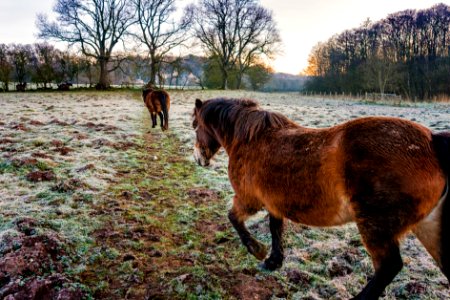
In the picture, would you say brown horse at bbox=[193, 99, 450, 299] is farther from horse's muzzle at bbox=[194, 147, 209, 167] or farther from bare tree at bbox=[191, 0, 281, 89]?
bare tree at bbox=[191, 0, 281, 89]

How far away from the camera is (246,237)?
3.19 meters

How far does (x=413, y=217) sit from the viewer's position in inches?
80.0

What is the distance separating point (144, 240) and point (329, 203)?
2.37 metres

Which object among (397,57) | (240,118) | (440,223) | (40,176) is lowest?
(40,176)

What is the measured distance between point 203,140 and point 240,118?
0.93m

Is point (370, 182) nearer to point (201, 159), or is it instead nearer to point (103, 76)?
point (201, 159)

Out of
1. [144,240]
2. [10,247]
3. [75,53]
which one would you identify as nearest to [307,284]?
[144,240]

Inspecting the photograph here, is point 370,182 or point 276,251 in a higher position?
point 370,182

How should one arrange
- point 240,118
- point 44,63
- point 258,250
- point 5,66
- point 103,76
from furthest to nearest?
1. point 44,63
2. point 103,76
3. point 5,66
4. point 240,118
5. point 258,250

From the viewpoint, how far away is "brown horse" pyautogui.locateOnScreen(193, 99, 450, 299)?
6.66ft

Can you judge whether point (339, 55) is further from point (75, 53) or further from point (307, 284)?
point (307, 284)

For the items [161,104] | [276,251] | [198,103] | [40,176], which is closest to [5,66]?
[161,104]

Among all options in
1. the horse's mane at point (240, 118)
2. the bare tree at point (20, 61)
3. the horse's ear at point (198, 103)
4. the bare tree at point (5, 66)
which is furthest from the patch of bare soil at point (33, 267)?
the bare tree at point (20, 61)

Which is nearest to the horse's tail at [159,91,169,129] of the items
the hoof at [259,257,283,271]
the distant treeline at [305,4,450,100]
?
the hoof at [259,257,283,271]
